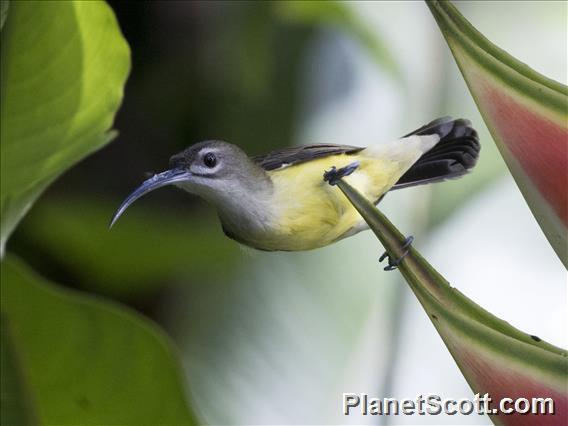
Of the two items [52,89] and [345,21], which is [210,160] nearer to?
[52,89]

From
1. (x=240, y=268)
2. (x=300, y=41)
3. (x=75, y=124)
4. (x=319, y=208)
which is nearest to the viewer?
(x=319, y=208)

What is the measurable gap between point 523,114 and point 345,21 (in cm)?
33

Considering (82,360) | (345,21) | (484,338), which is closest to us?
(484,338)

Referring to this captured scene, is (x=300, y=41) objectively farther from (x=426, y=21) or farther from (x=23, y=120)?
(x=23, y=120)

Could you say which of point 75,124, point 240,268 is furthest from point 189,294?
point 75,124

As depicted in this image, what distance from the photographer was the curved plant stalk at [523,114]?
22 centimetres

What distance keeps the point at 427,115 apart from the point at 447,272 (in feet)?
0.27

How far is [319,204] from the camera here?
0.28 metres

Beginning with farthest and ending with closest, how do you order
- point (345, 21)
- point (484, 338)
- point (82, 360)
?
point (345, 21)
point (82, 360)
point (484, 338)

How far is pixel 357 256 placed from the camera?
43 centimetres

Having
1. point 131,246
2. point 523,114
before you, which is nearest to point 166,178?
point 523,114

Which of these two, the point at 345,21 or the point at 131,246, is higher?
the point at 345,21

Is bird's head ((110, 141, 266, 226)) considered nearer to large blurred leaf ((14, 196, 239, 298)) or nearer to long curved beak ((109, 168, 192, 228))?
long curved beak ((109, 168, 192, 228))

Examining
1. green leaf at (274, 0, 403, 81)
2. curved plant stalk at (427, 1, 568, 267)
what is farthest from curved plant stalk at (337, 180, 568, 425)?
green leaf at (274, 0, 403, 81)
